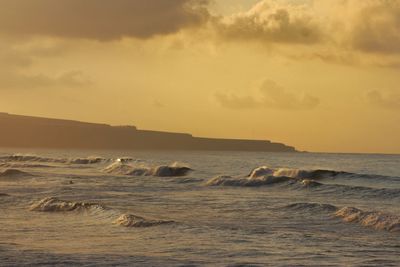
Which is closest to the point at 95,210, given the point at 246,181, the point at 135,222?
the point at 135,222

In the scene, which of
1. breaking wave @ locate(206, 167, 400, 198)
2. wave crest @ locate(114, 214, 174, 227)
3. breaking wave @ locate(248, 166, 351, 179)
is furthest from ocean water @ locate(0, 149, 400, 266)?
breaking wave @ locate(248, 166, 351, 179)

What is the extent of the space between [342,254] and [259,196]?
23.1 metres

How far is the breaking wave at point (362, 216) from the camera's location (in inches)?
1020

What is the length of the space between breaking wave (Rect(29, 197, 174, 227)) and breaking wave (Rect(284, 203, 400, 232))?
8.73 meters

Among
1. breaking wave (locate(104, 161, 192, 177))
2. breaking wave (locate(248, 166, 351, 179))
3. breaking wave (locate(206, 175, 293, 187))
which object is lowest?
breaking wave (locate(104, 161, 192, 177))

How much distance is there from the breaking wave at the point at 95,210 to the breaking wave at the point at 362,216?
8.73 meters

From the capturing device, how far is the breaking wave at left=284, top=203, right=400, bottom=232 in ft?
85.0

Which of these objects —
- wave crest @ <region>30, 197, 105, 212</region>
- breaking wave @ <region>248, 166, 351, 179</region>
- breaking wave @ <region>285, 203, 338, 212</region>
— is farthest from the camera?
breaking wave @ <region>248, 166, 351, 179</region>

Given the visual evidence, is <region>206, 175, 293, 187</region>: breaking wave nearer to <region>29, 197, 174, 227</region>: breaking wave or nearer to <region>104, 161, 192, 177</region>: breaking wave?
<region>104, 161, 192, 177</region>: breaking wave

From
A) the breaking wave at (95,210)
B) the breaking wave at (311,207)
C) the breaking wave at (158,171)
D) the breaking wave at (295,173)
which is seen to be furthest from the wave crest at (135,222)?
the breaking wave at (158,171)

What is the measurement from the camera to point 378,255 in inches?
742

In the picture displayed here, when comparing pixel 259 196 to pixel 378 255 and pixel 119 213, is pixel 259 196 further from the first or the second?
pixel 378 255

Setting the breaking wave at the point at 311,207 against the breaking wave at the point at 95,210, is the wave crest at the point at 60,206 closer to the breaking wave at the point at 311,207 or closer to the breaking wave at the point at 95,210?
the breaking wave at the point at 95,210

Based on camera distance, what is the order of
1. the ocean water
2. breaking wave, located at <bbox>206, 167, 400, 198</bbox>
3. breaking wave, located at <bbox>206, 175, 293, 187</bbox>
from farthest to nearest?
breaking wave, located at <bbox>206, 175, 293, 187</bbox>, breaking wave, located at <bbox>206, 167, 400, 198</bbox>, the ocean water
